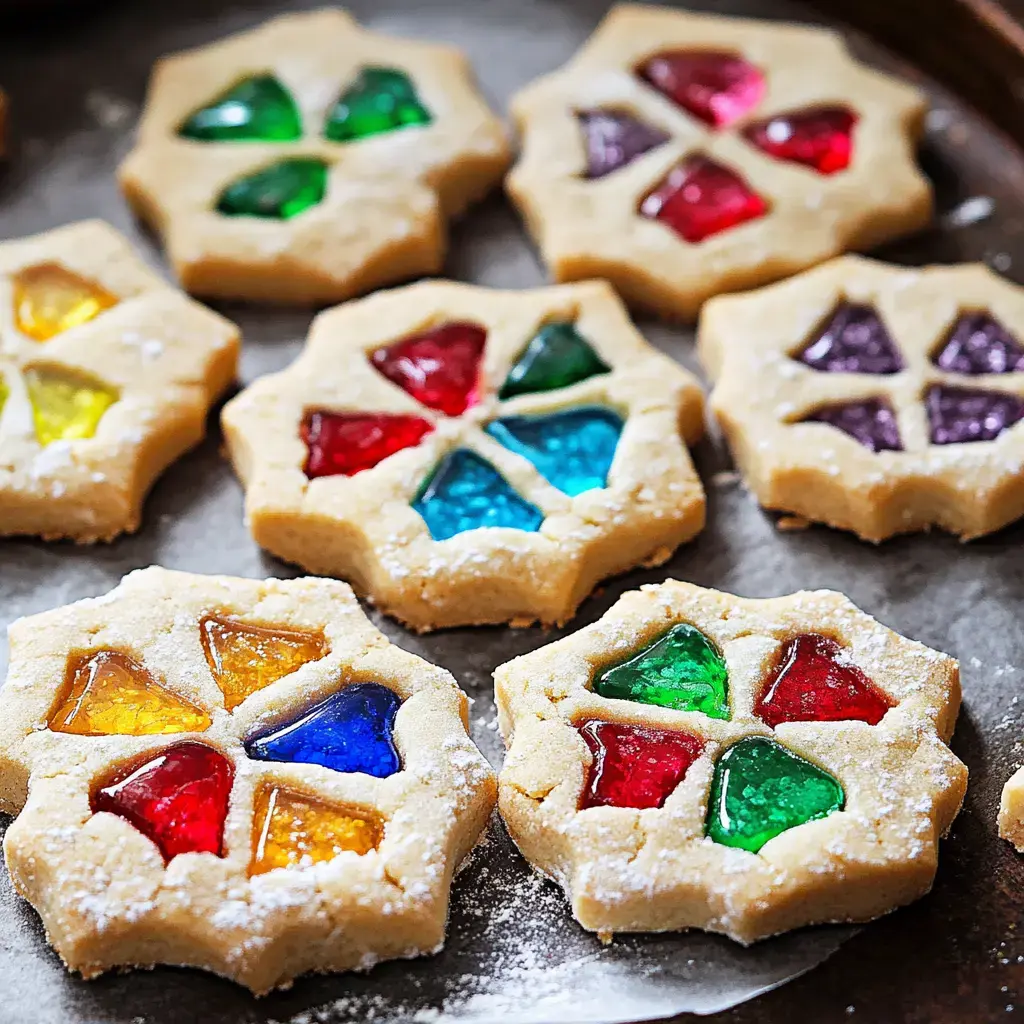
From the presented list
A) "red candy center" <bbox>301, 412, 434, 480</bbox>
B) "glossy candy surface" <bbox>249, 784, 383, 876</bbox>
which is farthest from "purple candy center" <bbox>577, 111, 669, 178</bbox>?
"glossy candy surface" <bbox>249, 784, 383, 876</bbox>


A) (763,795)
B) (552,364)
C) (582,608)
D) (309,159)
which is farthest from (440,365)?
(763,795)

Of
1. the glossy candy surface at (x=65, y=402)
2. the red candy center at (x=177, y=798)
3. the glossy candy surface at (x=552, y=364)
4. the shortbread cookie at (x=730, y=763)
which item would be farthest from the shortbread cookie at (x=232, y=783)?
the glossy candy surface at (x=552, y=364)

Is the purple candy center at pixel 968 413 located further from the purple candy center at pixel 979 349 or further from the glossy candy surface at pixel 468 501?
the glossy candy surface at pixel 468 501

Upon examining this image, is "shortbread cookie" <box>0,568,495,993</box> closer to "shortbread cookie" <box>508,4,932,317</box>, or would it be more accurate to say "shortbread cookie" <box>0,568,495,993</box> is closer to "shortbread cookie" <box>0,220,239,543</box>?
"shortbread cookie" <box>0,220,239,543</box>

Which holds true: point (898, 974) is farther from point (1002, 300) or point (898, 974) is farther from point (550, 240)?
point (550, 240)

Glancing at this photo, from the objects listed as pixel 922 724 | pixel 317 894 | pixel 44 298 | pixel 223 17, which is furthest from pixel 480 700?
pixel 223 17

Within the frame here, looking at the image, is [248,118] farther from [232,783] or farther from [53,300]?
[232,783]
